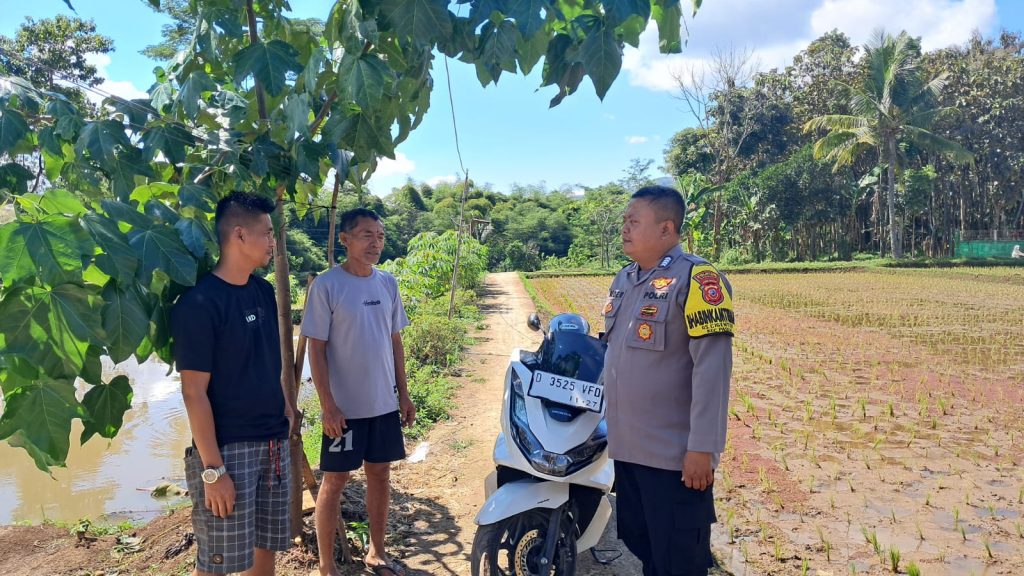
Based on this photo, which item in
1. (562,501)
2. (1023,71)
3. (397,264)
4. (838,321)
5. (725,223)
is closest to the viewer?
(562,501)

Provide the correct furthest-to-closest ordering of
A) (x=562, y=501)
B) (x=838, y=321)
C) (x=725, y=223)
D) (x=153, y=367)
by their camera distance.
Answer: (x=725, y=223), (x=838, y=321), (x=153, y=367), (x=562, y=501)

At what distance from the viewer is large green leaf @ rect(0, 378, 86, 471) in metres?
1.62

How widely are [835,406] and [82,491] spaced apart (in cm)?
691

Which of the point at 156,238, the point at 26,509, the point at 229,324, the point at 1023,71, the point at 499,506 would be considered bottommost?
the point at 26,509

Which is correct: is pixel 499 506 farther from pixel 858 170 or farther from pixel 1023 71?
pixel 858 170

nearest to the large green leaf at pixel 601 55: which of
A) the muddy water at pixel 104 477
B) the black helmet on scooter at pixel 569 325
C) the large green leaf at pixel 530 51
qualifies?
the large green leaf at pixel 530 51

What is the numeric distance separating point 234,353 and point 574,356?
140 cm

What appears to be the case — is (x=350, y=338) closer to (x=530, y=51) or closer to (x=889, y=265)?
(x=530, y=51)

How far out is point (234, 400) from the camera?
2113mm

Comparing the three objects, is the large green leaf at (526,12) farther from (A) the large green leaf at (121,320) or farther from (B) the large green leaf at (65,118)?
(B) the large green leaf at (65,118)

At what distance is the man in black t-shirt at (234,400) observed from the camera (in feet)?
6.59

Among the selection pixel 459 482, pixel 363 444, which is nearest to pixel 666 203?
pixel 363 444

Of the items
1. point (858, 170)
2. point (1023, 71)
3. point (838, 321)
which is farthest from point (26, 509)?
point (858, 170)

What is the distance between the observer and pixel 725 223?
33.1 meters
